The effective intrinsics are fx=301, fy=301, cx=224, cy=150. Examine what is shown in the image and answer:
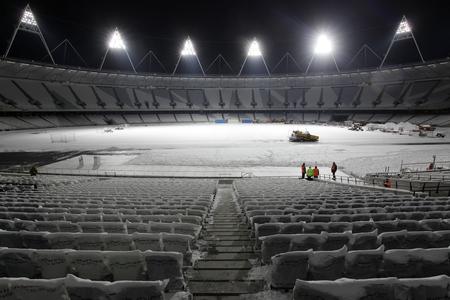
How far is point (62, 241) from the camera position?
4.80 metres

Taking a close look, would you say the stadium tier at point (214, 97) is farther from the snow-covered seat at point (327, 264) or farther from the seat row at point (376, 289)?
the seat row at point (376, 289)

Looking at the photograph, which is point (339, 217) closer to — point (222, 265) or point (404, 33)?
point (222, 265)

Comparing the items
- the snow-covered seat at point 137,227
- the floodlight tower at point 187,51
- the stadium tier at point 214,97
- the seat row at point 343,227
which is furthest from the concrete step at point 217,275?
the floodlight tower at point 187,51

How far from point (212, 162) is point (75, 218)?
20.2m

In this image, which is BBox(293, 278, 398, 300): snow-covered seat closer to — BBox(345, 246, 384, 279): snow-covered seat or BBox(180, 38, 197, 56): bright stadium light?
BBox(345, 246, 384, 279): snow-covered seat

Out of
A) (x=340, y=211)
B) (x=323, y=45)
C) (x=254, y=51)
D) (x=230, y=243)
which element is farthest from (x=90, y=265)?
(x=254, y=51)

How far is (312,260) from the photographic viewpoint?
3.67m

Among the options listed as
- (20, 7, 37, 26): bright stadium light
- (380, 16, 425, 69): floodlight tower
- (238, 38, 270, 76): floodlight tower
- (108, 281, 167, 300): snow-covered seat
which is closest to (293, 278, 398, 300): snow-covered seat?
(108, 281, 167, 300): snow-covered seat

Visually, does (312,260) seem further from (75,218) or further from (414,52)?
(414,52)

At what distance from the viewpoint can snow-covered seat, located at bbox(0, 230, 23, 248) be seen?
16.4 feet

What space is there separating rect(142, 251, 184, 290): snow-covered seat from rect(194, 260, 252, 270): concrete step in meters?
1.09

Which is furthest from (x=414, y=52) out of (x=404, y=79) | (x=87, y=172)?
(x=87, y=172)

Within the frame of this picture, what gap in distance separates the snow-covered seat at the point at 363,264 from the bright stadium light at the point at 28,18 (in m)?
77.2

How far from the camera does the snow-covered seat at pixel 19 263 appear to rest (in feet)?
12.7
